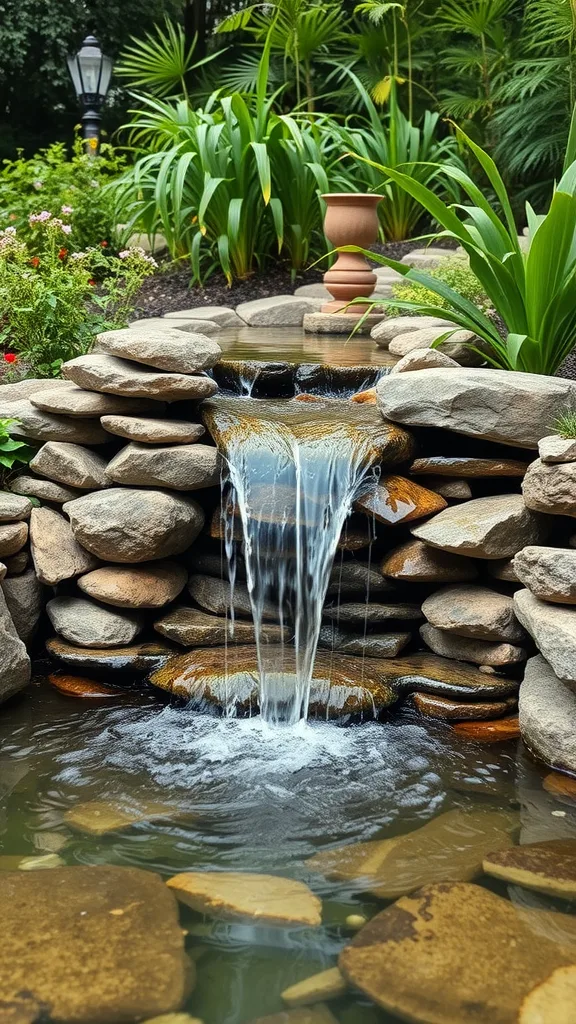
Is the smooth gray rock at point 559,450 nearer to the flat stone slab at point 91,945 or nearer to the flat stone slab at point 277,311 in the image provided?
the flat stone slab at point 91,945

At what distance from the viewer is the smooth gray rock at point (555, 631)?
10.9 ft

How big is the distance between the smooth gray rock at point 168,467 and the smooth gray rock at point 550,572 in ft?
4.72

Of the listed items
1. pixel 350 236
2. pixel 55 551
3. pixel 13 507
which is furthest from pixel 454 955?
pixel 350 236

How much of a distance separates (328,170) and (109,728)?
18.7 ft

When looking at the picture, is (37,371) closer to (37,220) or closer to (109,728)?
(37,220)

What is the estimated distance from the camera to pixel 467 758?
3580 millimetres

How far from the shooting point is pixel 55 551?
4.31 metres

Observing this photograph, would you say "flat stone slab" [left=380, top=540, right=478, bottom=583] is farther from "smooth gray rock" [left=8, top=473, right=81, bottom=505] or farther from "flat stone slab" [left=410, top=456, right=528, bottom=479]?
"smooth gray rock" [left=8, top=473, right=81, bottom=505]

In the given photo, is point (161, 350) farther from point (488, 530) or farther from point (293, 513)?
point (488, 530)

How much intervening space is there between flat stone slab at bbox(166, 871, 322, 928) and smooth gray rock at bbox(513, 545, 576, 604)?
1371mm

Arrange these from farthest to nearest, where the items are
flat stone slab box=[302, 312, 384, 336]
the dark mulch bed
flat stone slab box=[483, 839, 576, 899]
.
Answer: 1. the dark mulch bed
2. flat stone slab box=[302, 312, 384, 336]
3. flat stone slab box=[483, 839, 576, 899]

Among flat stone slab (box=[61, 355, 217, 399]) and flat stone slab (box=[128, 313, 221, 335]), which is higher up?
flat stone slab (box=[61, 355, 217, 399])

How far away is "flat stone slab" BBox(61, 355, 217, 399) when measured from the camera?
4289mm

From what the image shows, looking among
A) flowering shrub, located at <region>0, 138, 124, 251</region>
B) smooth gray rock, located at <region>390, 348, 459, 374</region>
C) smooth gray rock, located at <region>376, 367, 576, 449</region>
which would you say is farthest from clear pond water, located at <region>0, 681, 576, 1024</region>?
flowering shrub, located at <region>0, 138, 124, 251</region>
